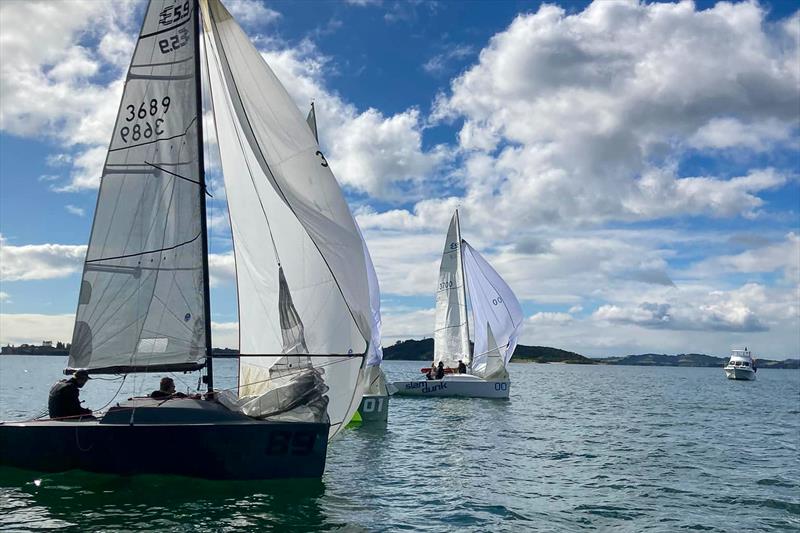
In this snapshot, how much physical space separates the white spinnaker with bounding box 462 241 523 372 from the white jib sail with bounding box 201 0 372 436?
27.3 meters

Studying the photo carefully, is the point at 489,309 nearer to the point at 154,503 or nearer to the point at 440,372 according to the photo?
the point at 440,372

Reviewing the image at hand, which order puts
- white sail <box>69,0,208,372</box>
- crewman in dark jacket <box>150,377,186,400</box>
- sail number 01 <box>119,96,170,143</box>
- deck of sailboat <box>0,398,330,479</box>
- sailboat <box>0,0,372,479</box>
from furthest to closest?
sail number 01 <box>119,96,170,143</box> → white sail <box>69,0,208,372</box> → crewman in dark jacket <box>150,377,186,400</box> → sailboat <box>0,0,372,479</box> → deck of sailboat <box>0,398,330,479</box>

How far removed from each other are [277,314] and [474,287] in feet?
99.7

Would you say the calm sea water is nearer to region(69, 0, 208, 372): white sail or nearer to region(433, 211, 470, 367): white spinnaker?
region(69, 0, 208, 372): white sail

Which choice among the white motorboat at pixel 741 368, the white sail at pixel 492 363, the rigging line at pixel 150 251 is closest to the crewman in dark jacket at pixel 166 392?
the rigging line at pixel 150 251

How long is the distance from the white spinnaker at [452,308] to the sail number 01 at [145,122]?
31.4 m

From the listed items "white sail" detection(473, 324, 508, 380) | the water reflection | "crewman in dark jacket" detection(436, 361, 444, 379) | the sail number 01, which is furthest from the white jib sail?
"white sail" detection(473, 324, 508, 380)

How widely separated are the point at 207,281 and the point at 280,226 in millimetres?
2069

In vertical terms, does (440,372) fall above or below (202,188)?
below

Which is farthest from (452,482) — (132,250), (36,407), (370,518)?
(36,407)

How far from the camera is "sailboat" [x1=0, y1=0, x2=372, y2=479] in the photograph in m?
13.8

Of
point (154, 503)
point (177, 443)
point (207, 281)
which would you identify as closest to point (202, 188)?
point (207, 281)

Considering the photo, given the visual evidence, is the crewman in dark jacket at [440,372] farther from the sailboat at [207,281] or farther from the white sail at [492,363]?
the sailboat at [207,281]

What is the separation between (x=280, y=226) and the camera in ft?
51.9
